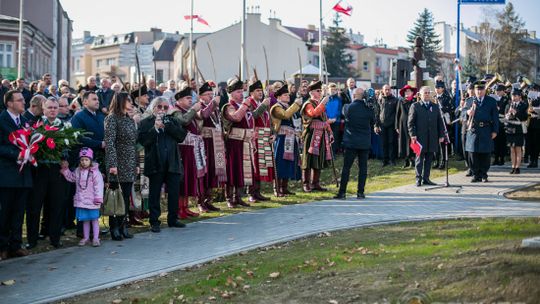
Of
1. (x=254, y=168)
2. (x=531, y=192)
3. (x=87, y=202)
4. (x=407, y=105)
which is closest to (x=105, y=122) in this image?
(x=87, y=202)

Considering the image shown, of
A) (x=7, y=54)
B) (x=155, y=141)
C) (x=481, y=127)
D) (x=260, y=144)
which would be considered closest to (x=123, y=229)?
(x=155, y=141)

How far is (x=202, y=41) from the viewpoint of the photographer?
77312mm

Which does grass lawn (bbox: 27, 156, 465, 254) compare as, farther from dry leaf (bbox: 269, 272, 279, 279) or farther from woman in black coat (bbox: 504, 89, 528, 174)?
dry leaf (bbox: 269, 272, 279, 279)

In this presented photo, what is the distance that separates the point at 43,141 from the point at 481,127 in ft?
35.3

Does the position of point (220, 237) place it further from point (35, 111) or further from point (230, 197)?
point (230, 197)

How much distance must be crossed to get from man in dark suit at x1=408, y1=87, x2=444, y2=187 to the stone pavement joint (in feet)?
2.89

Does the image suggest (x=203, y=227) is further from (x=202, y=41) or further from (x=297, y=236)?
(x=202, y=41)

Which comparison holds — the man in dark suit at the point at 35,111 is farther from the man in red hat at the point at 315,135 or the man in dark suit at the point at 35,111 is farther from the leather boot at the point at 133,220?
the man in red hat at the point at 315,135

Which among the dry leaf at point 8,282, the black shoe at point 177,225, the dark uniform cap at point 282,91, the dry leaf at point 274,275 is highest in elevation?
the dark uniform cap at point 282,91

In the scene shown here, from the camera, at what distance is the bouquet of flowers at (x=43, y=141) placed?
11469mm

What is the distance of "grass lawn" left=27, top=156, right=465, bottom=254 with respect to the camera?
45.6ft

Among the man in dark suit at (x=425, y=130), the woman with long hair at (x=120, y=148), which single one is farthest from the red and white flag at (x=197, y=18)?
the woman with long hair at (x=120, y=148)

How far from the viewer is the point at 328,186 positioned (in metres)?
19.8

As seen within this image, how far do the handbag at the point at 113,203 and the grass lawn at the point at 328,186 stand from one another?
2.59 feet
